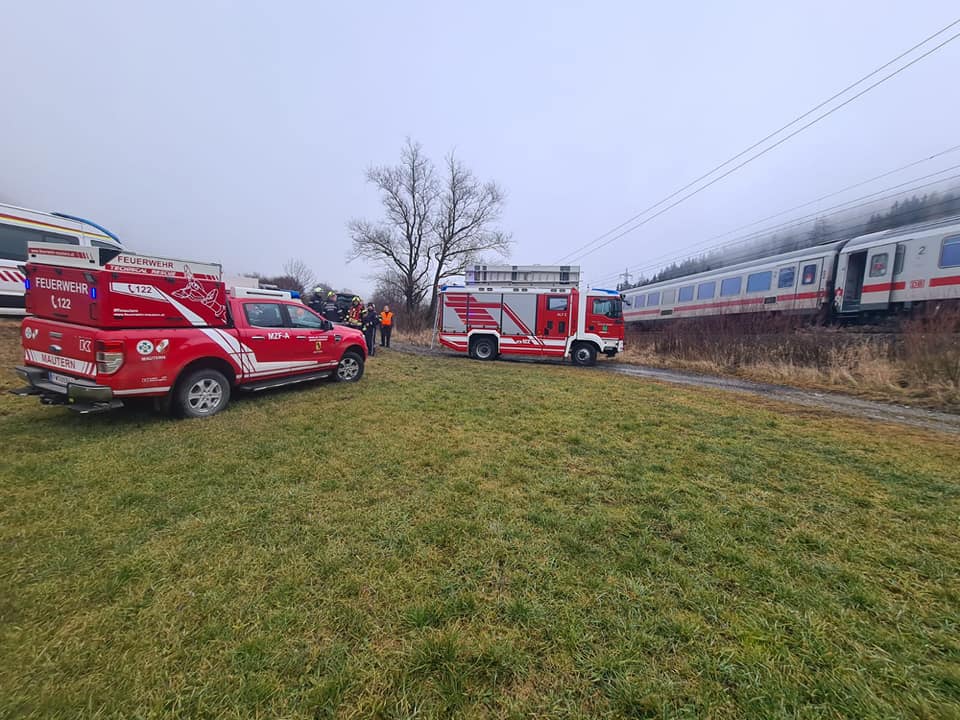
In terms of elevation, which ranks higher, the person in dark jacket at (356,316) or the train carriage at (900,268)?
the train carriage at (900,268)

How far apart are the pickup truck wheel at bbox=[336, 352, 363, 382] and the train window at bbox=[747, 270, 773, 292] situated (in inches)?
738

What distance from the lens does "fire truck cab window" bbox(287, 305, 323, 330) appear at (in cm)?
661

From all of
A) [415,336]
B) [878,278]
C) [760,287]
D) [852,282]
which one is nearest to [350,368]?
[415,336]

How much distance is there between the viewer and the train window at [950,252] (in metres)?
10.9

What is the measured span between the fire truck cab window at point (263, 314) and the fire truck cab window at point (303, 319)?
23 cm

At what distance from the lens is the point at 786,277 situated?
54.2 ft

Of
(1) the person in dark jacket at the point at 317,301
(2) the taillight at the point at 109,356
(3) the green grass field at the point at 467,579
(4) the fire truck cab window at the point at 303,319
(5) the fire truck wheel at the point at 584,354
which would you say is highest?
(1) the person in dark jacket at the point at 317,301

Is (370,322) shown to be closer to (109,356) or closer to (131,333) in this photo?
(131,333)

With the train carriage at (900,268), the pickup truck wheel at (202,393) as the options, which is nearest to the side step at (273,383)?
the pickup truck wheel at (202,393)

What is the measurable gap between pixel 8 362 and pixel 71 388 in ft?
15.1

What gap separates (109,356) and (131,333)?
0.36 metres

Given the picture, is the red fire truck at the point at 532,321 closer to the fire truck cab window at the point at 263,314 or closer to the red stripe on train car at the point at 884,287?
the fire truck cab window at the point at 263,314

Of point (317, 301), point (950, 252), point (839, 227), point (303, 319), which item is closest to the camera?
point (303, 319)

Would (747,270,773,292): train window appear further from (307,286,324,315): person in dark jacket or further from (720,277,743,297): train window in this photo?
(307,286,324,315): person in dark jacket
